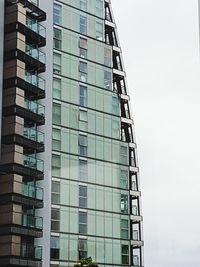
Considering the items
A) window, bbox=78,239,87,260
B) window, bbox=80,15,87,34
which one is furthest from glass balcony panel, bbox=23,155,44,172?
window, bbox=80,15,87,34

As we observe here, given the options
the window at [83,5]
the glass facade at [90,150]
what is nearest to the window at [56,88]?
the glass facade at [90,150]

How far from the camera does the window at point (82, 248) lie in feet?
122

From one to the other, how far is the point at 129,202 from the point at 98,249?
13.3ft

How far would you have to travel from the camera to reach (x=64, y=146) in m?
38.0

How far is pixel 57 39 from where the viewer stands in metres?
39.4

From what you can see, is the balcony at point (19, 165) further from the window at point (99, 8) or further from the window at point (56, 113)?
the window at point (99, 8)

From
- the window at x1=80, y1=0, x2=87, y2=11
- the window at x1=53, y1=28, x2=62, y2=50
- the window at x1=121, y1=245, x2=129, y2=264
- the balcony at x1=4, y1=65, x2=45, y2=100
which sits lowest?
the window at x1=121, y1=245, x2=129, y2=264

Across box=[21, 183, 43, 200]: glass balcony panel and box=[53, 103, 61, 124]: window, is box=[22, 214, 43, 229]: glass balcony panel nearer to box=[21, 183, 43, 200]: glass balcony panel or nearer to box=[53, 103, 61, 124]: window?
box=[21, 183, 43, 200]: glass balcony panel

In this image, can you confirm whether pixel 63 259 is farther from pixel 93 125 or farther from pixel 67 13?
pixel 67 13

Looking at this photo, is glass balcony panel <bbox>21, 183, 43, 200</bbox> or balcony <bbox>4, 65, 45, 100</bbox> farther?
balcony <bbox>4, 65, 45, 100</bbox>

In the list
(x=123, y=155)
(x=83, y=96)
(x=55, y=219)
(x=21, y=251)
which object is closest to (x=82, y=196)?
(x=55, y=219)

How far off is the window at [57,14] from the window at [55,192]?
9.66m

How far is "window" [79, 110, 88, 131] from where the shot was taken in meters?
39.5

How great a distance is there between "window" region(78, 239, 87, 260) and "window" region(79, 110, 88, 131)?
6.62 m
